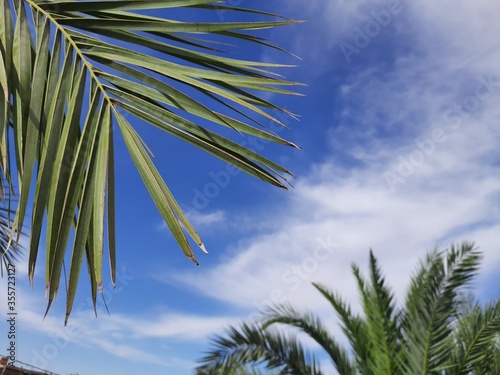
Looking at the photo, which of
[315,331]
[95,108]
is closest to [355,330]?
[315,331]

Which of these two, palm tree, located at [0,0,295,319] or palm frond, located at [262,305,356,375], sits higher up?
palm frond, located at [262,305,356,375]

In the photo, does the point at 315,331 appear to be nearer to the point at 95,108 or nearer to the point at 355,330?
the point at 355,330

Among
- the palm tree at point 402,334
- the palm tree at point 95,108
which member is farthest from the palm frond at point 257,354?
the palm tree at point 95,108

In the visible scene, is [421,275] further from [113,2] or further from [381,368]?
[113,2]

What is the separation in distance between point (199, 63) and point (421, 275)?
6.02 meters

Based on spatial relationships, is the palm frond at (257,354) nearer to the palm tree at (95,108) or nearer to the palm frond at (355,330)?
the palm frond at (355,330)

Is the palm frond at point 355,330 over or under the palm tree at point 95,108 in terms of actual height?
over

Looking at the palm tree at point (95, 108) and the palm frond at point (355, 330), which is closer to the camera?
the palm tree at point (95, 108)

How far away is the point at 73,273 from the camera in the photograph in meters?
1.56

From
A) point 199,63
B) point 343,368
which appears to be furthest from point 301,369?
point 199,63

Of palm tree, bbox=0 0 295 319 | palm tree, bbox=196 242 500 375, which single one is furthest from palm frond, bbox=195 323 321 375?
palm tree, bbox=0 0 295 319

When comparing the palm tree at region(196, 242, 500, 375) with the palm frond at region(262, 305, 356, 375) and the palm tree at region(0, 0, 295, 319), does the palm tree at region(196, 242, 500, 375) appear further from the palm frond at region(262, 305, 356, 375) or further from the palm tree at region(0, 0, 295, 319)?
the palm tree at region(0, 0, 295, 319)

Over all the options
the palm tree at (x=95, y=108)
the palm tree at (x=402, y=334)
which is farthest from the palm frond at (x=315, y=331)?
the palm tree at (x=95, y=108)

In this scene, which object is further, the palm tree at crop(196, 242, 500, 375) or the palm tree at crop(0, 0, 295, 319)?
the palm tree at crop(196, 242, 500, 375)
